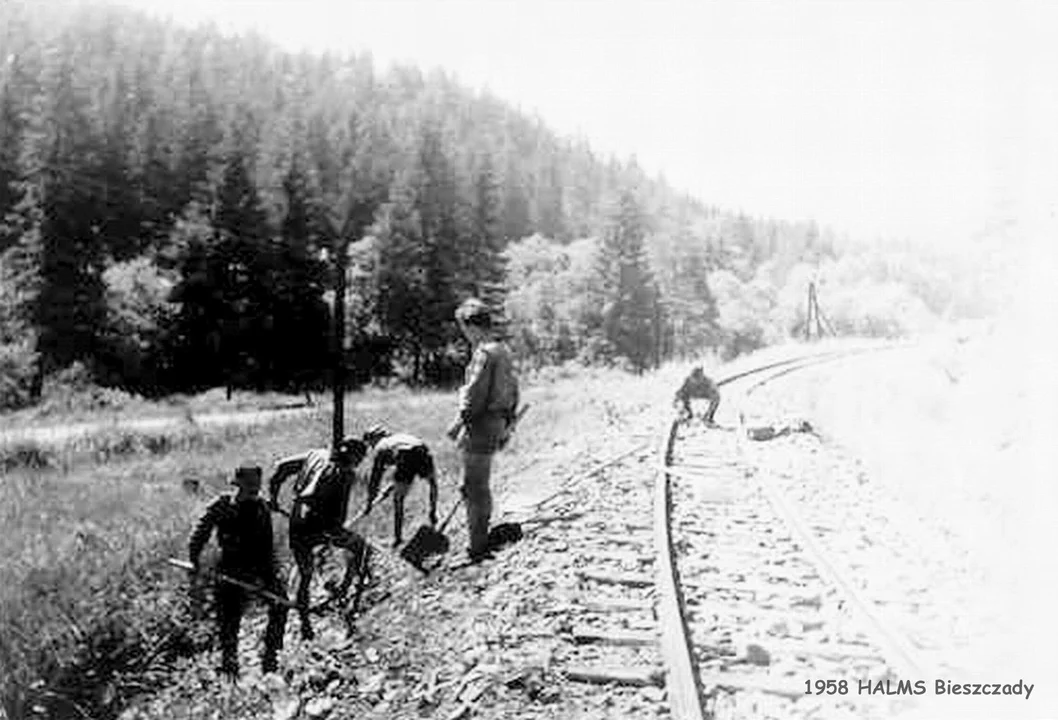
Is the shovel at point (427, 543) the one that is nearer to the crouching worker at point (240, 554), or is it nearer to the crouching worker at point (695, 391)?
the crouching worker at point (240, 554)

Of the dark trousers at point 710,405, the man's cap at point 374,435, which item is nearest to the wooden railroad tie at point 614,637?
the man's cap at point 374,435

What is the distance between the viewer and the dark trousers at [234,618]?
7.40m

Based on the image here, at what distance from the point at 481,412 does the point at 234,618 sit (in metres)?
2.27

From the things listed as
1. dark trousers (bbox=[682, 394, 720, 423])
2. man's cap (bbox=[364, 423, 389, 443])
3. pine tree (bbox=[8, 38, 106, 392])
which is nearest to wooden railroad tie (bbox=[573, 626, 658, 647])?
man's cap (bbox=[364, 423, 389, 443])

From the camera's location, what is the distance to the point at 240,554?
286 inches

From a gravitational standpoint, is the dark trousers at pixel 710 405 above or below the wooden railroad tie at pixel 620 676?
above

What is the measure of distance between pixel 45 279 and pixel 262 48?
405 feet

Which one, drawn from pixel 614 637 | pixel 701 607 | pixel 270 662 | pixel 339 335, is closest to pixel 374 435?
pixel 270 662

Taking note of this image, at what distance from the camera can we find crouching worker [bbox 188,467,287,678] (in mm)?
7082

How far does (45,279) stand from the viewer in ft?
121

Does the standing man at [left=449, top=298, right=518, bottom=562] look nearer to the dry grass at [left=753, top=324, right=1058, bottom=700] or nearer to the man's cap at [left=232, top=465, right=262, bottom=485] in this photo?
the man's cap at [left=232, top=465, right=262, bottom=485]

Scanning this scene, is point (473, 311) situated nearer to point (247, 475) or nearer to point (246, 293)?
point (247, 475)

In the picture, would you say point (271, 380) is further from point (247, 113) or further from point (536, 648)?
point (247, 113)

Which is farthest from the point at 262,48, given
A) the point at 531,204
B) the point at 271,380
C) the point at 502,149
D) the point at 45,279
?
the point at 271,380
